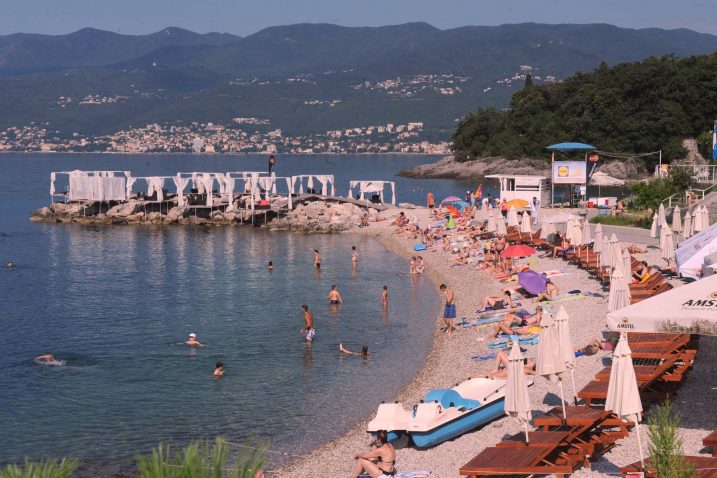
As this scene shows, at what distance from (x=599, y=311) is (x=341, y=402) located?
7.65 metres

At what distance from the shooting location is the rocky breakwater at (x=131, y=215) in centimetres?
5772

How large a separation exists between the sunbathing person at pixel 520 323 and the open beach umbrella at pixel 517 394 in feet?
29.3

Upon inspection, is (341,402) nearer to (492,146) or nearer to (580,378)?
(580,378)

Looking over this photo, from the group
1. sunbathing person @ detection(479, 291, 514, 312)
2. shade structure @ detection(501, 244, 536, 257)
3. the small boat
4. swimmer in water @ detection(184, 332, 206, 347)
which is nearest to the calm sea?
swimmer in water @ detection(184, 332, 206, 347)

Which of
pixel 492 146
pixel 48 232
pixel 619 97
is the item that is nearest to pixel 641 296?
pixel 48 232

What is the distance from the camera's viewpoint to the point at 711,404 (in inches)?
586

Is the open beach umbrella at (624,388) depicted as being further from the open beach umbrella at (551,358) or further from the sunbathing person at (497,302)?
the sunbathing person at (497,302)

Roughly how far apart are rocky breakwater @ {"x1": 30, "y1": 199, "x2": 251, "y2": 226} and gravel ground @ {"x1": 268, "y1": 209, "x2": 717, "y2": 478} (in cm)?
3153

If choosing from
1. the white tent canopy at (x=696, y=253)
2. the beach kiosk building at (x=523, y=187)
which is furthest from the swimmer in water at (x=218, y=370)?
the beach kiosk building at (x=523, y=187)

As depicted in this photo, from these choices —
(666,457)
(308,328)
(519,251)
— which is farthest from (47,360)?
(666,457)

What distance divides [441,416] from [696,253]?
9.78 meters

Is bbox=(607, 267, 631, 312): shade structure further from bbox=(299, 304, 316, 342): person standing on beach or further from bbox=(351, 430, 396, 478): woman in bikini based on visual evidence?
bbox=(299, 304, 316, 342): person standing on beach

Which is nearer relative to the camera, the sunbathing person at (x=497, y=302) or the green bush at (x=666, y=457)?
the green bush at (x=666, y=457)

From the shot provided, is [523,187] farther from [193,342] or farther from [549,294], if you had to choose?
[193,342]
